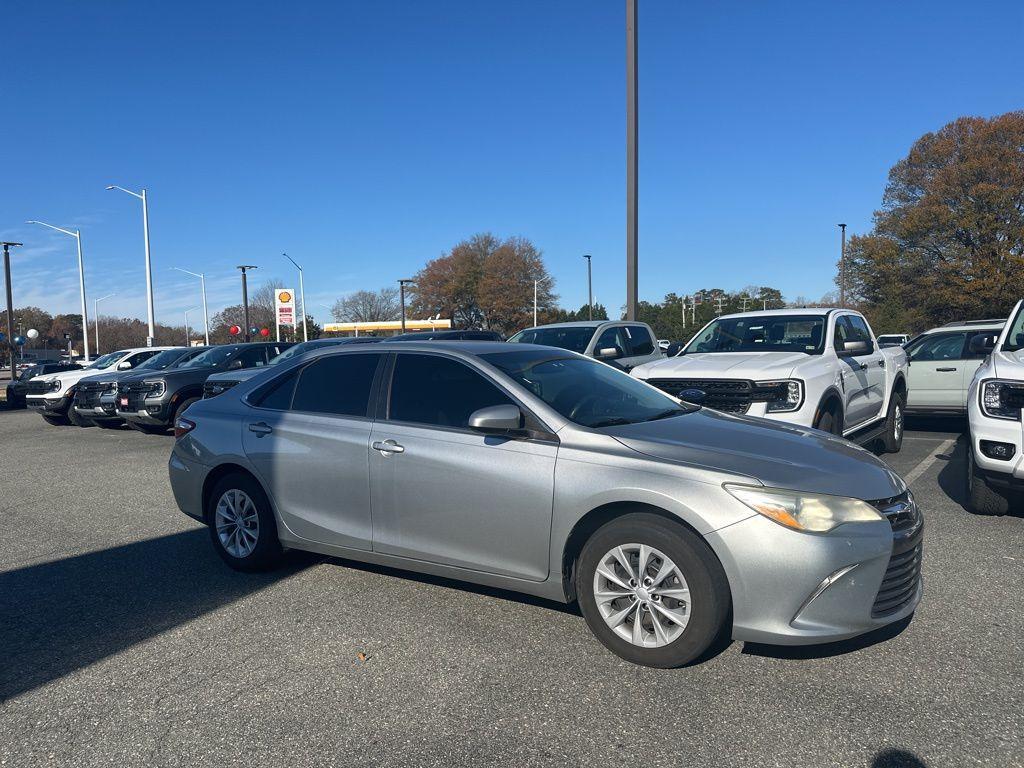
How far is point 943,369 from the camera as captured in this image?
39.5 ft

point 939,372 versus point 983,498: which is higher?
point 939,372

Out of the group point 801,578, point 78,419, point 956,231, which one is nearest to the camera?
point 801,578

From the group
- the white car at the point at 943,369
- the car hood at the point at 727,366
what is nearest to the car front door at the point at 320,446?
the car hood at the point at 727,366

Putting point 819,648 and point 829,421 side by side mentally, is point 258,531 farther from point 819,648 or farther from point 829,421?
point 829,421

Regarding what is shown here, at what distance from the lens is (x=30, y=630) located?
4.41 metres

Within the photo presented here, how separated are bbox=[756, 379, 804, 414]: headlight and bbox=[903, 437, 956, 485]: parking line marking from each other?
159 cm

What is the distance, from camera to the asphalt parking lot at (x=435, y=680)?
306cm

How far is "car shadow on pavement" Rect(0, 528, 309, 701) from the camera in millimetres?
4039

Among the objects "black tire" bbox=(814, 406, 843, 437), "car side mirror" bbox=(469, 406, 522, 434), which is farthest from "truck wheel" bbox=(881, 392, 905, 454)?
"car side mirror" bbox=(469, 406, 522, 434)

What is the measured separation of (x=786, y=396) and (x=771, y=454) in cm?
404

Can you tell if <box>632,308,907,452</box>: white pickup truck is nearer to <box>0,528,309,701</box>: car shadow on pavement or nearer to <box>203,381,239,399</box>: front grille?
<box>0,528,309,701</box>: car shadow on pavement

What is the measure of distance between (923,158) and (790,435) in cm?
4567

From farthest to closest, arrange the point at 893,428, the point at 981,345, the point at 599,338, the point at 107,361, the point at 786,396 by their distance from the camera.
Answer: the point at 107,361 < the point at 599,338 < the point at 893,428 < the point at 786,396 < the point at 981,345

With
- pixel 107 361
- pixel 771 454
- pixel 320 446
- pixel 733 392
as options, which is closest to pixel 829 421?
pixel 733 392
